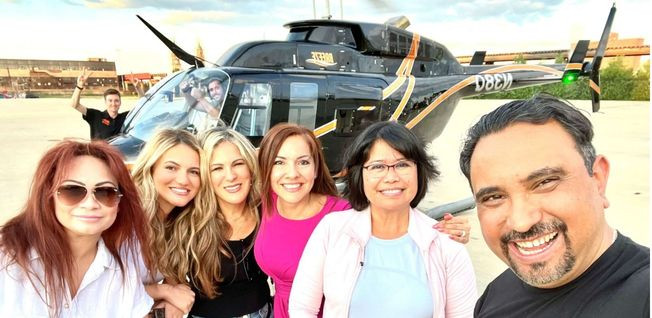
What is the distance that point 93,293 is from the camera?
4.83ft

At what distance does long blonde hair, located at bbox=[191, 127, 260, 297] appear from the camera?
188 centimetres

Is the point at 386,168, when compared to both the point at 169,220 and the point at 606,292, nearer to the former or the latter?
the point at 606,292

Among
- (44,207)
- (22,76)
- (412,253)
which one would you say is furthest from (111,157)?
(22,76)

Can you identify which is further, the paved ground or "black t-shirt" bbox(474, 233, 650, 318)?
the paved ground

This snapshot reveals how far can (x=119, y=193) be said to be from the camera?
1480 mm

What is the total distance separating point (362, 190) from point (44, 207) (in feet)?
3.94

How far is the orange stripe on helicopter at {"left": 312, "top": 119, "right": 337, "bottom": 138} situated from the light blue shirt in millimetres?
3778

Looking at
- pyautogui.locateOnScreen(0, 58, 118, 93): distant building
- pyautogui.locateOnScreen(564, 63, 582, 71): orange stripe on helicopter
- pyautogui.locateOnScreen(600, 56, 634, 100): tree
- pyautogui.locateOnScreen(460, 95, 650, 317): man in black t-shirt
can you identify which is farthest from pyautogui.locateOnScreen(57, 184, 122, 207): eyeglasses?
pyautogui.locateOnScreen(0, 58, 118, 93): distant building

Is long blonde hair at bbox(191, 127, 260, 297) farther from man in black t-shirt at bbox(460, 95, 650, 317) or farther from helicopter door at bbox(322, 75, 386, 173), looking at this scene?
helicopter door at bbox(322, 75, 386, 173)

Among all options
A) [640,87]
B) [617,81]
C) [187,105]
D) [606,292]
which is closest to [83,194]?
[606,292]

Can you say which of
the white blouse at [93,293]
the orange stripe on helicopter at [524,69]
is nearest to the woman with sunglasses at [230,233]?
the white blouse at [93,293]

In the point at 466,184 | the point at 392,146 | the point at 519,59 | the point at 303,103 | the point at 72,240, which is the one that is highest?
the point at 519,59

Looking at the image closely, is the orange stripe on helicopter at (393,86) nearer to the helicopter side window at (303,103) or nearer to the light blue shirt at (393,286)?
the helicopter side window at (303,103)

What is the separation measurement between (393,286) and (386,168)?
47cm
